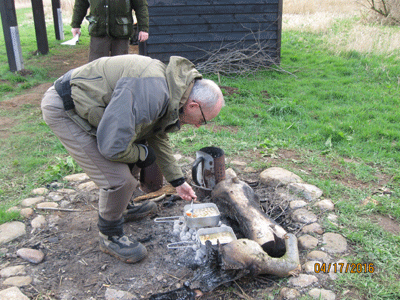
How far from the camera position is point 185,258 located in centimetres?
276

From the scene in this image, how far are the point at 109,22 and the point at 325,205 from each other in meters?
4.04

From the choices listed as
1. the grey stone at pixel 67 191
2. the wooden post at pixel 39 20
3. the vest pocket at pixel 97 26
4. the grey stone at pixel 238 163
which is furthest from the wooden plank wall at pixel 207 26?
the grey stone at pixel 67 191

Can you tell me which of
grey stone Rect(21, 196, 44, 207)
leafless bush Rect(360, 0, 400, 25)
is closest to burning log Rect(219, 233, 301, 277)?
grey stone Rect(21, 196, 44, 207)

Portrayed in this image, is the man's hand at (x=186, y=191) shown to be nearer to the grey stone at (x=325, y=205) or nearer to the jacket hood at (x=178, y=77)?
the jacket hood at (x=178, y=77)

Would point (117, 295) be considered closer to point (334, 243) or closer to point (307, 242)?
point (307, 242)

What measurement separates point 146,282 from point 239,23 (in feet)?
23.1

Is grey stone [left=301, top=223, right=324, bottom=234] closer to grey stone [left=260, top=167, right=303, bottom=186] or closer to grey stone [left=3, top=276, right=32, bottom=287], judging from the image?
grey stone [left=260, top=167, right=303, bottom=186]

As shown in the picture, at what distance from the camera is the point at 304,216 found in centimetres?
316

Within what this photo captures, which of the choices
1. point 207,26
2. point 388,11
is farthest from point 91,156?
point 388,11

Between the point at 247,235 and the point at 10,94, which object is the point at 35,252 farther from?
the point at 10,94

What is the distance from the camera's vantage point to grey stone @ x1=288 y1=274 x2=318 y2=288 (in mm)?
2428

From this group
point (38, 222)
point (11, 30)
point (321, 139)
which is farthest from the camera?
point (11, 30)

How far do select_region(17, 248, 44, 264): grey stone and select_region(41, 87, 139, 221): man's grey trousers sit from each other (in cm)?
81

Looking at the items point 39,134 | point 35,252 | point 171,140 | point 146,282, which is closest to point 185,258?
point 146,282
